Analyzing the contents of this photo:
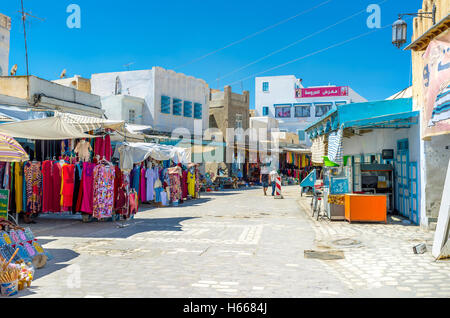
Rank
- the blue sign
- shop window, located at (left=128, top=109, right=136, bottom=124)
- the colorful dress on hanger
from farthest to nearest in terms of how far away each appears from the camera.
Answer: shop window, located at (left=128, top=109, right=136, bottom=124), the colorful dress on hanger, the blue sign

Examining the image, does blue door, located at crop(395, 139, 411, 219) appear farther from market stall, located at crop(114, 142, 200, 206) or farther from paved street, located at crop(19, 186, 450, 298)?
market stall, located at crop(114, 142, 200, 206)

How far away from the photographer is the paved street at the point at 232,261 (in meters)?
5.00

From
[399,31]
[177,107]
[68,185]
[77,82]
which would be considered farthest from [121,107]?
[399,31]

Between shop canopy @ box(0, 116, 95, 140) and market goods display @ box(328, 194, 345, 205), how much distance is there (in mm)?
7257

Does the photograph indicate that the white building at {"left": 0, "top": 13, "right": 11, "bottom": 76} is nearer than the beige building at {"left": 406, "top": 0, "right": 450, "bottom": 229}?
No

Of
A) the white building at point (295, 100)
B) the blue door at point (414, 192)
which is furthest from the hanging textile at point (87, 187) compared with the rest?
the white building at point (295, 100)

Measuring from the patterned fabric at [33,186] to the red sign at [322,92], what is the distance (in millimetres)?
50397

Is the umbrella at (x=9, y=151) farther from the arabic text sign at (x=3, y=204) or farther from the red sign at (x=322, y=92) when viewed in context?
the red sign at (x=322, y=92)

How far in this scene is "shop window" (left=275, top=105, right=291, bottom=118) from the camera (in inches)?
2268

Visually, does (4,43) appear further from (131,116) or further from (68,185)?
(68,185)

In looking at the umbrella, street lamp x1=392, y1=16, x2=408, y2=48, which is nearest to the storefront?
street lamp x1=392, y1=16, x2=408, y2=48
